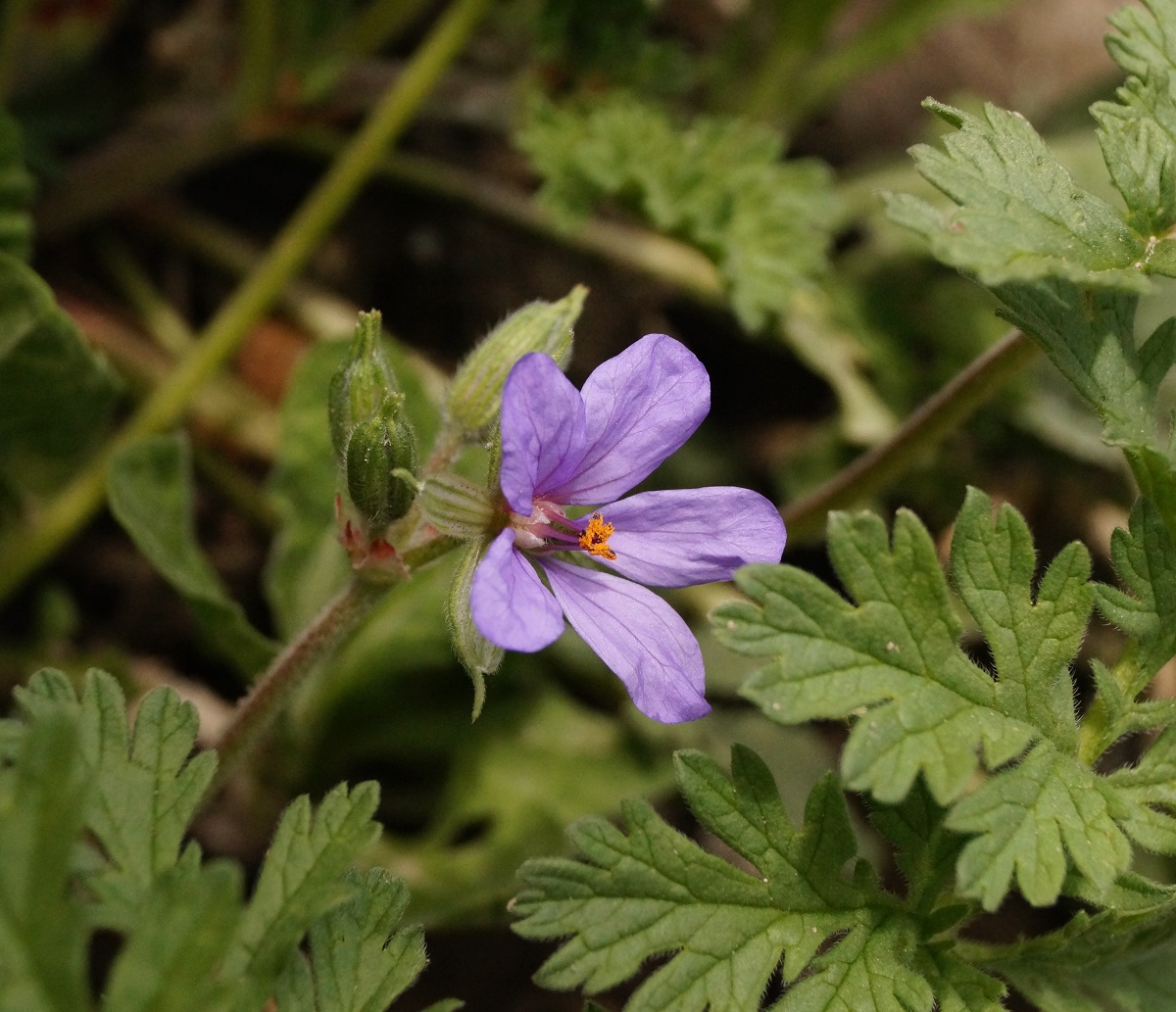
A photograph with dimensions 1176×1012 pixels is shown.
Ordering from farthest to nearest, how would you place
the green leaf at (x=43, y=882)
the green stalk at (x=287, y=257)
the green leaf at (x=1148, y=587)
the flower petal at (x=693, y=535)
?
the green stalk at (x=287, y=257) → the flower petal at (x=693, y=535) → the green leaf at (x=1148, y=587) → the green leaf at (x=43, y=882)

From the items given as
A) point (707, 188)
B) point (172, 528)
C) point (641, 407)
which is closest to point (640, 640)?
point (641, 407)

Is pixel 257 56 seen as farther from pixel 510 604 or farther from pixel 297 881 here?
pixel 297 881

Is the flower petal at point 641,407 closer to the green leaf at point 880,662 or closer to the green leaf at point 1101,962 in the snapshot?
the green leaf at point 880,662

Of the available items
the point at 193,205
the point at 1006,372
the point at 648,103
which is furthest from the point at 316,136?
the point at 1006,372

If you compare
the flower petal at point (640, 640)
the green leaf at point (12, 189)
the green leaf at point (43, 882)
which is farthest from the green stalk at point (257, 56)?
the green leaf at point (43, 882)

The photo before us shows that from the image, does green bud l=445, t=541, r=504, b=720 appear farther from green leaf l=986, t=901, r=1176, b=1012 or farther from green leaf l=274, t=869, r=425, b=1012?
green leaf l=986, t=901, r=1176, b=1012
